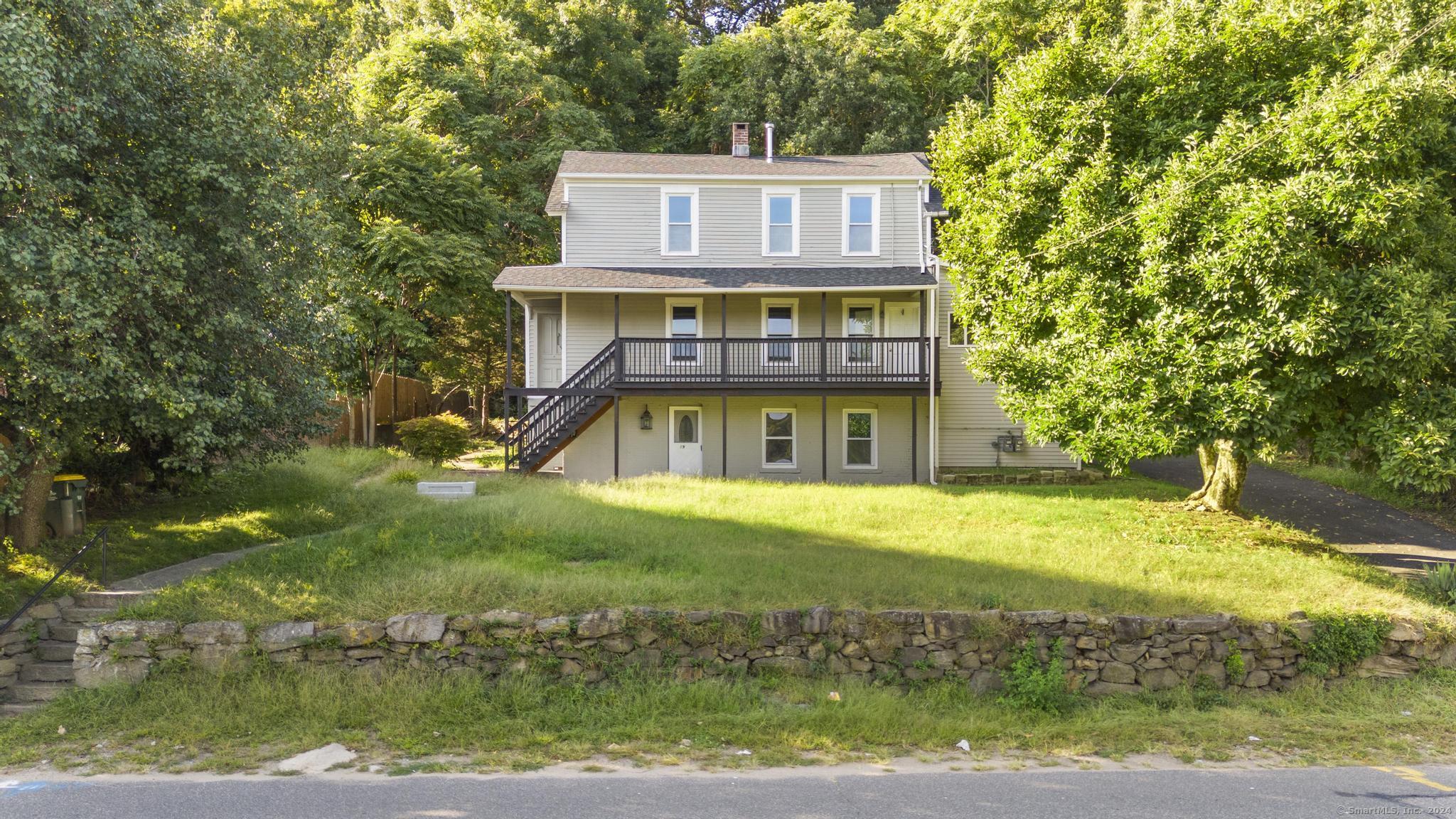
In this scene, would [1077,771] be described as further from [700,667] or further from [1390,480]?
[1390,480]

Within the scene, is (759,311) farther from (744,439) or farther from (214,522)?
(214,522)

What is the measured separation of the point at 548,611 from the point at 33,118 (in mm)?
6587

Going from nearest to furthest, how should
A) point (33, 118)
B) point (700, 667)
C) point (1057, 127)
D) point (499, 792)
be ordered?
point (499, 792), point (33, 118), point (700, 667), point (1057, 127)

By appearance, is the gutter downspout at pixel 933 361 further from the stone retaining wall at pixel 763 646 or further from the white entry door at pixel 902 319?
the stone retaining wall at pixel 763 646

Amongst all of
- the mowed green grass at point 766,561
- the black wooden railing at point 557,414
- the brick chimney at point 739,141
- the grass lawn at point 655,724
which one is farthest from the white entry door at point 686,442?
the grass lawn at point 655,724

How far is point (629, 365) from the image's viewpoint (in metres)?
19.1

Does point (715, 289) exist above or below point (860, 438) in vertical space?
above

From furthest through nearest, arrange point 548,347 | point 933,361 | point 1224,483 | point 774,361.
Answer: point 548,347 < point 774,361 < point 933,361 < point 1224,483

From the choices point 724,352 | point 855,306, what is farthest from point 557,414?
point 855,306

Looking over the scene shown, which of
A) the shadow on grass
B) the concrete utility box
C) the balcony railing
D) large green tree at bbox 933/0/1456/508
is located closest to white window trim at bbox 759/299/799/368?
the balcony railing

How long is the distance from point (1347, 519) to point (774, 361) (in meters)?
12.0

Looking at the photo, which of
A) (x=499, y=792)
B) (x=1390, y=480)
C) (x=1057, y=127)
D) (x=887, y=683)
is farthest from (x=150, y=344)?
(x=1390, y=480)

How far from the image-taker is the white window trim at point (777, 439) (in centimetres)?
2061

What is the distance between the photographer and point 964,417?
67.1ft
